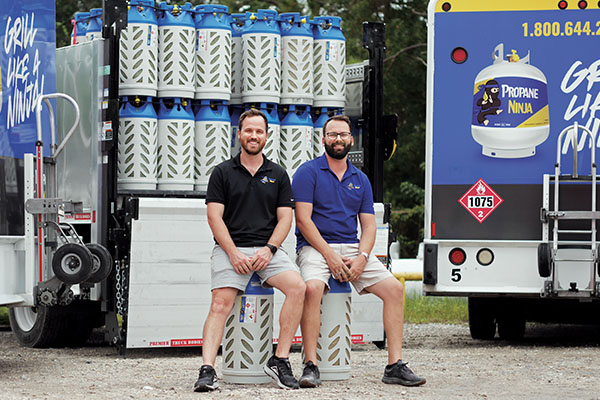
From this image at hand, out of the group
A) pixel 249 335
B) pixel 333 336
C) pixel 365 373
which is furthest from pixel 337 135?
pixel 365 373

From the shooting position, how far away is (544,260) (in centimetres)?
989

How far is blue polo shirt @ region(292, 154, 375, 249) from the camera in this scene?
807 centimetres

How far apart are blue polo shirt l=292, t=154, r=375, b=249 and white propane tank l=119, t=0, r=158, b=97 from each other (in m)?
2.63

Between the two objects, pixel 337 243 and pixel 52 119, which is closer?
pixel 337 243

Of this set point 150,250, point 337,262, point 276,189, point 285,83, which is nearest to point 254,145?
point 276,189

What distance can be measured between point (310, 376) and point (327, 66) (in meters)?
4.08

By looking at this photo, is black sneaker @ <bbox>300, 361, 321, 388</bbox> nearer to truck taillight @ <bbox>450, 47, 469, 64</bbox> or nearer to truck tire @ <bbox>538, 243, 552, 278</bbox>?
truck tire @ <bbox>538, 243, 552, 278</bbox>

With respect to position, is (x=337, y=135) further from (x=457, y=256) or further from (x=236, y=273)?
(x=457, y=256)

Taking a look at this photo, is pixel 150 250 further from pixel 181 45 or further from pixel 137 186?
pixel 181 45

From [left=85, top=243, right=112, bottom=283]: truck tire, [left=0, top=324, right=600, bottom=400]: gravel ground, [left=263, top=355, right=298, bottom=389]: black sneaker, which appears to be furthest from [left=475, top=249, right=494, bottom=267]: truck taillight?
[left=85, top=243, right=112, bottom=283]: truck tire

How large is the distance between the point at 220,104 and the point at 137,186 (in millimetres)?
1088

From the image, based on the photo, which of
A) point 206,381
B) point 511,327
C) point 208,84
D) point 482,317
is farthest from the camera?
point 511,327

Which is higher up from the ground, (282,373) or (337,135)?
(337,135)

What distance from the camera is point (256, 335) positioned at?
7.88 m
